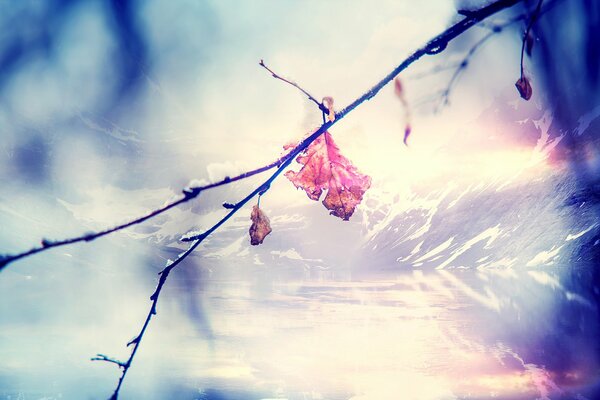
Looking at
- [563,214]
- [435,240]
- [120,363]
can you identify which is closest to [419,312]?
[120,363]

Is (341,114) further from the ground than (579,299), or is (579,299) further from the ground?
(579,299)

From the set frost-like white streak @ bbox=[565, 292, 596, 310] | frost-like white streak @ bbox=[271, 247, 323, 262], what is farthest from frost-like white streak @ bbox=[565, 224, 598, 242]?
frost-like white streak @ bbox=[271, 247, 323, 262]

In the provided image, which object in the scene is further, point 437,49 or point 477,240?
point 477,240

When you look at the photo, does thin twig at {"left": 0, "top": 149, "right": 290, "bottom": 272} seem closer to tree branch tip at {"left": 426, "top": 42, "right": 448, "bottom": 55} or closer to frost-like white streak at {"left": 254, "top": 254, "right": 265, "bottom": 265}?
tree branch tip at {"left": 426, "top": 42, "right": 448, "bottom": 55}

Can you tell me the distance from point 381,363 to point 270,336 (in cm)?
698

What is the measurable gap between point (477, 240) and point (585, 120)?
34.1 m

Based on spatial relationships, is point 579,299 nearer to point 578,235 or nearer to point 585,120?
point 578,235

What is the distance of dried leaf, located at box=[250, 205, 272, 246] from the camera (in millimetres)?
682

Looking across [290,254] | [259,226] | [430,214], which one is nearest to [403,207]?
[430,214]

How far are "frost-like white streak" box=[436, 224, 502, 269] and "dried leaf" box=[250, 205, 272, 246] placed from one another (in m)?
99.4

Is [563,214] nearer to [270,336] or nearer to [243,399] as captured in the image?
[270,336]

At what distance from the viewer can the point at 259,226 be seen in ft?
2.28

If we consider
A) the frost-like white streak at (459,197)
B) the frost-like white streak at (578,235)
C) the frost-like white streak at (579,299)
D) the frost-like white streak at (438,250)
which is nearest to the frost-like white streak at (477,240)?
the frost-like white streak at (438,250)

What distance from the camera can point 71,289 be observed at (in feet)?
172
